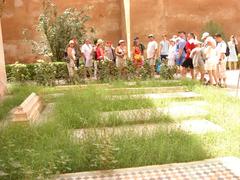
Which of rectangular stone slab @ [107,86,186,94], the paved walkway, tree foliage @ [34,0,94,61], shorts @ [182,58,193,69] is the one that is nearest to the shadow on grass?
rectangular stone slab @ [107,86,186,94]

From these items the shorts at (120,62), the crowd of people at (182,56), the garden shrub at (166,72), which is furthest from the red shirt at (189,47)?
the shorts at (120,62)

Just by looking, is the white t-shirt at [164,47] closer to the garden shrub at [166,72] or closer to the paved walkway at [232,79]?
the paved walkway at [232,79]

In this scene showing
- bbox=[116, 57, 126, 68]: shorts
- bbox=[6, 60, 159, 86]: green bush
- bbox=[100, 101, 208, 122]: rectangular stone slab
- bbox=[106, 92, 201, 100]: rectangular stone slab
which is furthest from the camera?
bbox=[116, 57, 126, 68]: shorts

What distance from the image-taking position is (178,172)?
4324mm

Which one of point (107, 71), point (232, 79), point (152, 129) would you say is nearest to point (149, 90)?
point (107, 71)

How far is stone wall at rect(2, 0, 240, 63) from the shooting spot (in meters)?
18.2

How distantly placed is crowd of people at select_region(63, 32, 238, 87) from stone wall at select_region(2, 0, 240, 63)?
3641mm

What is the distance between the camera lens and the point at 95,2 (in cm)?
2008

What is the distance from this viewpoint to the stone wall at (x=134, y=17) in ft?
59.8

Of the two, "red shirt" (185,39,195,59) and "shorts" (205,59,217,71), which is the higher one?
"red shirt" (185,39,195,59)

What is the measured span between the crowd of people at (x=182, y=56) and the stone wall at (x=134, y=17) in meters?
3.64

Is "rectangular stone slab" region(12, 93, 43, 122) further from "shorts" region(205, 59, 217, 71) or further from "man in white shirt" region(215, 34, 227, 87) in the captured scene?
"man in white shirt" region(215, 34, 227, 87)

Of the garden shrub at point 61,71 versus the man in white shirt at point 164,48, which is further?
the man in white shirt at point 164,48

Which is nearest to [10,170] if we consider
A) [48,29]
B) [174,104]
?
[174,104]
